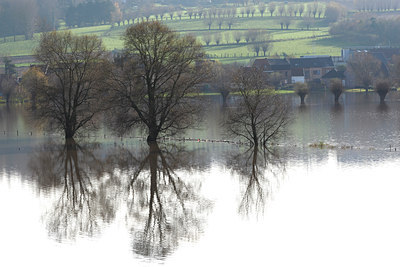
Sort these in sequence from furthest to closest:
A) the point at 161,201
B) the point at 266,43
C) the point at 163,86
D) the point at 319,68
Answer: the point at 266,43 → the point at 319,68 → the point at 163,86 → the point at 161,201

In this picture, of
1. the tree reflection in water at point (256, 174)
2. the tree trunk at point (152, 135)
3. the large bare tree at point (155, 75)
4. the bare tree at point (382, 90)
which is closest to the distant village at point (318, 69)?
the bare tree at point (382, 90)

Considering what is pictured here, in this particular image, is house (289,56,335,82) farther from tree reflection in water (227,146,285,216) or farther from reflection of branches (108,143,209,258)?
reflection of branches (108,143,209,258)

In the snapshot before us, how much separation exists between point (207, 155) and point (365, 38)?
128m

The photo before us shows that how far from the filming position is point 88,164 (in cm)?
4378

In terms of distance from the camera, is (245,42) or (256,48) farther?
(245,42)

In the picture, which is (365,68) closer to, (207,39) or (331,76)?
(331,76)

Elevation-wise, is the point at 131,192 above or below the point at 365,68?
below

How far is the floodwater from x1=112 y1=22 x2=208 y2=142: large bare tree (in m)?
2.35

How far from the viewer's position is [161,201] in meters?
33.3

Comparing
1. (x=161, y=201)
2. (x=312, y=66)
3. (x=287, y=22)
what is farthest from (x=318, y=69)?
(x=161, y=201)

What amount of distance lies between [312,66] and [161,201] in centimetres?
10393

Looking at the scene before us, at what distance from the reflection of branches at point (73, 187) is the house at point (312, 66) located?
280 feet

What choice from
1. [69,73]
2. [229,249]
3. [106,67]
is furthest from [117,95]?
[229,249]

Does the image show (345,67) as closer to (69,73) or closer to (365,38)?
(365,38)
